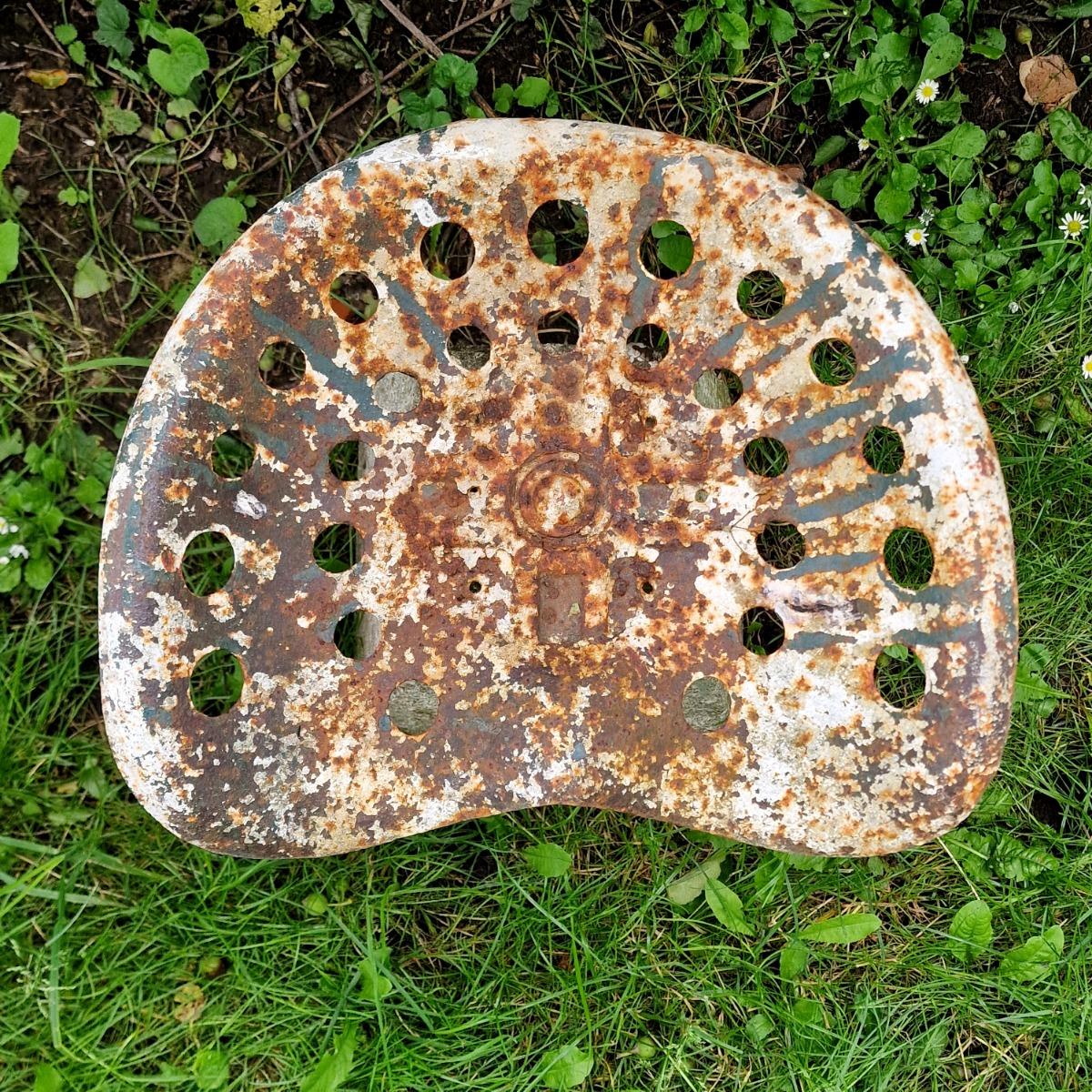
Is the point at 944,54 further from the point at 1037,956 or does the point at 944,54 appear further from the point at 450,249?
the point at 1037,956

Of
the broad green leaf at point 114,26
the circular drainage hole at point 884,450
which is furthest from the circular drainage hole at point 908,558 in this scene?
the broad green leaf at point 114,26

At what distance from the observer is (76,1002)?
6.98ft

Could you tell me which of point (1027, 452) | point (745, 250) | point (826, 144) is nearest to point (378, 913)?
point (745, 250)

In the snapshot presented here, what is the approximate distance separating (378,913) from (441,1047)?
1.02 ft

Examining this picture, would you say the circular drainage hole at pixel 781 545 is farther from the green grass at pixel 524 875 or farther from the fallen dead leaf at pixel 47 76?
the fallen dead leaf at pixel 47 76

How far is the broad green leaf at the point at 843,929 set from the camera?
2.11 m

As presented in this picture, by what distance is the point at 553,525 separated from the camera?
1.79m

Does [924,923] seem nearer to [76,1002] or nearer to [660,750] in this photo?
[660,750]

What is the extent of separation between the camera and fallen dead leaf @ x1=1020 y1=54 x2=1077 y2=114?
6.93 feet

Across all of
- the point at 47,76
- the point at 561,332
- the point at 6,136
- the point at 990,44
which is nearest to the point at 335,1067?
the point at 561,332

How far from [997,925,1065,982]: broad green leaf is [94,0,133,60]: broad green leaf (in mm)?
2698

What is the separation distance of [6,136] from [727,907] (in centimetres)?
222

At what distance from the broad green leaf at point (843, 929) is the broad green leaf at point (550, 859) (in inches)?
21.6

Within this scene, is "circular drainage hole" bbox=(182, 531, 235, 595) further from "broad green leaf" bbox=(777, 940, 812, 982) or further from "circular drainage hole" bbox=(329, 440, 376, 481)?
"broad green leaf" bbox=(777, 940, 812, 982)
